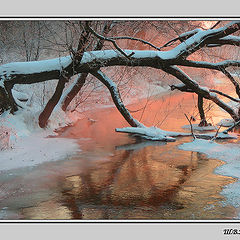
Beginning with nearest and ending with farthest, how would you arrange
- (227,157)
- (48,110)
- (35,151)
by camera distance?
(227,157), (35,151), (48,110)

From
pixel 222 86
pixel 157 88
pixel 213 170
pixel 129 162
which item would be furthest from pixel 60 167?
pixel 157 88

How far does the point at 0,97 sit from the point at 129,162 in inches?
186

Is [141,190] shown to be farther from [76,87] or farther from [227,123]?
[227,123]

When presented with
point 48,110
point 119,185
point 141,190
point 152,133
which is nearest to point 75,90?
point 48,110

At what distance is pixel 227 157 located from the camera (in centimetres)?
1024

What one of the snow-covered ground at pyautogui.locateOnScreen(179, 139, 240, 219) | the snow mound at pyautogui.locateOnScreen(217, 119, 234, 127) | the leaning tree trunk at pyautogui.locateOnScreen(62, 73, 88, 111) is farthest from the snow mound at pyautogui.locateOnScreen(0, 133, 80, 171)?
the snow mound at pyautogui.locateOnScreen(217, 119, 234, 127)

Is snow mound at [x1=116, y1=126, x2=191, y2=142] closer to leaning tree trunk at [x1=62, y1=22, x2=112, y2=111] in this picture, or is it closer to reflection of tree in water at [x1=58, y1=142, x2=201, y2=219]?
reflection of tree in water at [x1=58, y1=142, x2=201, y2=219]

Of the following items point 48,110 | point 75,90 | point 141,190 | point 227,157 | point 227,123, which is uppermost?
point 75,90

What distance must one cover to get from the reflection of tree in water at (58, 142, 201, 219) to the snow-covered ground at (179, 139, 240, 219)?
0.65 m

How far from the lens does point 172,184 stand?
796 cm

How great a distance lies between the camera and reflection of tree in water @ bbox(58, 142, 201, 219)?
661 cm

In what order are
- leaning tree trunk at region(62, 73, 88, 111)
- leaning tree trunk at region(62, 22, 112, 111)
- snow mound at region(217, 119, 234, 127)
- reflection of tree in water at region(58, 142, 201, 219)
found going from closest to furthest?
1. reflection of tree in water at region(58, 142, 201, 219)
2. leaning tree trunk at region(62, 22, 112, 111)
3. leaning tree trunk at region(62, 73, 88, 111)
4. snow mound at region(217, 119, 234, 127)

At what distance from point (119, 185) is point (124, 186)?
0.11 meters

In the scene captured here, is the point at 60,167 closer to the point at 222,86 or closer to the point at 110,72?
the point at 110,72
